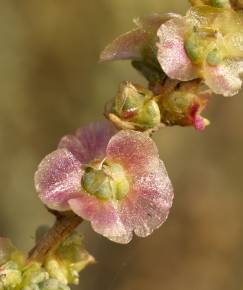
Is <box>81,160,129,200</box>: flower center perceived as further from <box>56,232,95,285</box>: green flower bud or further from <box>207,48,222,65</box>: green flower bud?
<box>207,48,222,65</box>: green flower bud

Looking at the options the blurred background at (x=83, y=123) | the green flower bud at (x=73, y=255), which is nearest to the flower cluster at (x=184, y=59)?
the green flower bud at (x=73, y=255)

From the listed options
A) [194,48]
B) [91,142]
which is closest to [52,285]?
[91,142]

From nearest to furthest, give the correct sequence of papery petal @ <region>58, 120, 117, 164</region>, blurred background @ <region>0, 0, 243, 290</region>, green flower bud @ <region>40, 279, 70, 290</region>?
green flower bud @ <region>40, 279, 70, 290</region>
papery petal @ <region>58, 120, 117, 164</region>
blurred background @ <region>0, 0, 243, 290</region>

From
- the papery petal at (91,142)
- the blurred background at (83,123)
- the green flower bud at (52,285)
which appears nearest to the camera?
the green flower bud at (52,285)

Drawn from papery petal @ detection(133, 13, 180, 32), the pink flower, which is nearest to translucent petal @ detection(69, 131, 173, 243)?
the pink flower

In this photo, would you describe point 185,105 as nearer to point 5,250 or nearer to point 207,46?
point 207,46

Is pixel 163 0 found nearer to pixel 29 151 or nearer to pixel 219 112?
pixel 219 112

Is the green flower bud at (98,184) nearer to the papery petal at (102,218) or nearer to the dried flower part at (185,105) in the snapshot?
the papery petal at (102,218)
